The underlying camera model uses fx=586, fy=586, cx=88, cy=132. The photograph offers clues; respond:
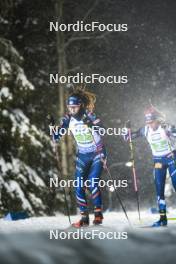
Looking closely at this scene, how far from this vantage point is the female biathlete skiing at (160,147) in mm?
6707

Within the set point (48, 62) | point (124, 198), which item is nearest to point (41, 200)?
point (48, 62)

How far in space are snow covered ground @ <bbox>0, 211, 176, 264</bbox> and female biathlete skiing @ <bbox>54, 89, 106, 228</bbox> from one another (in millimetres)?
267

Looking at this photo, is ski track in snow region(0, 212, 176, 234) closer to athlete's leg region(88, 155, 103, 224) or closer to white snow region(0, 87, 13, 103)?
athlete's leg region(88, 155, 103, 224)

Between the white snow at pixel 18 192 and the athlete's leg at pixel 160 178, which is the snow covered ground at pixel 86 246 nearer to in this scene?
the athlete's leg at pixel 160 178

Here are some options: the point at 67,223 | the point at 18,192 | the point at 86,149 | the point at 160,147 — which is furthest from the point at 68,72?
the point at 18,192

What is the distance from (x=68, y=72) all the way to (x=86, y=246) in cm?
321

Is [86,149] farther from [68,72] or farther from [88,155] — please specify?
[68,72]

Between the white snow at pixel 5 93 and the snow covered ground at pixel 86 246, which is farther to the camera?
the white snow at pixel 5 93

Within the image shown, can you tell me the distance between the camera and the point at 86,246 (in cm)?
598

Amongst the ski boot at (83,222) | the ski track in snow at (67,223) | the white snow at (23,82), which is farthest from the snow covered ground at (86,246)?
the white snow at (23,82)

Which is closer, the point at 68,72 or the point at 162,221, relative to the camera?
the point at 162,221

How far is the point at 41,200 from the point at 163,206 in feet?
15.8

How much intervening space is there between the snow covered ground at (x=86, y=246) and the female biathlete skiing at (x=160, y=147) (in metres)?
0.42

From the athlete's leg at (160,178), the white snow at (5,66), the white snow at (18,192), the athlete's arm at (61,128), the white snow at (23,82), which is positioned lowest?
the white snow at (18,192)
